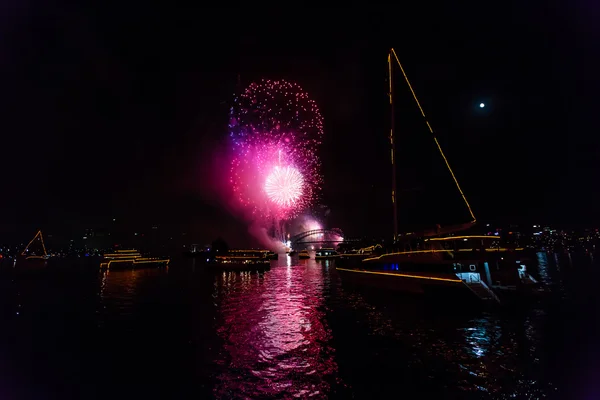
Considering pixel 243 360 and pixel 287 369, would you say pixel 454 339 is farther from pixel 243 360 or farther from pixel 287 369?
pixel 243 360

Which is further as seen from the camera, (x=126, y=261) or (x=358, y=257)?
(x=126, y=261)

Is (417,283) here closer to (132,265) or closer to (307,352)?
(307,352)

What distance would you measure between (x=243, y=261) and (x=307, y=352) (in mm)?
84687

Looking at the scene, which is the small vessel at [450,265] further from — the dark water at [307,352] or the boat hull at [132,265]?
the boat hull at [132,265]

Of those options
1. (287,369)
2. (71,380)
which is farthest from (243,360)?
(71,380)

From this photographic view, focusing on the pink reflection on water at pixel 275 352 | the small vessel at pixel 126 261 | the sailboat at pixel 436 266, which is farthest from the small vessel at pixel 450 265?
the small vessel at pixel 126 261

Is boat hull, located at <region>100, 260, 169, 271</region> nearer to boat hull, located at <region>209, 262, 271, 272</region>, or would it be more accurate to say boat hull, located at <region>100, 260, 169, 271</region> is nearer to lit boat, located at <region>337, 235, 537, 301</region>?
boat hull, located at <region>209, 262, 271, 272</region>

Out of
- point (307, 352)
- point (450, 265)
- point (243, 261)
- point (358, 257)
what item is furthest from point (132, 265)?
point (307, 352)

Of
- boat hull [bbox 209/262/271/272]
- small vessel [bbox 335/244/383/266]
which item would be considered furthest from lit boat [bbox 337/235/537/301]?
boat hull [bbox 209/262/271/272]

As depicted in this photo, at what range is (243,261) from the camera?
328 feet

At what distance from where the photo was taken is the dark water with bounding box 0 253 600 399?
1338 cm

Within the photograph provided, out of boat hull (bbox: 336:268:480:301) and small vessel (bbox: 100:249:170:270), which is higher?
small vessel (bbox: 100:249:170:270)

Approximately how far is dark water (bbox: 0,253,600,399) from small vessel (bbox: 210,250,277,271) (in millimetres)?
61859

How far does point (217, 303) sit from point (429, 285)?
71.4 feet
